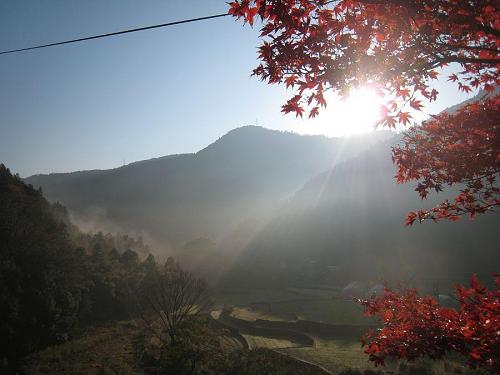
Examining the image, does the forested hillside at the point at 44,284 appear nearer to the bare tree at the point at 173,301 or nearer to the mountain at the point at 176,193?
the bare tree at the point at 173,301

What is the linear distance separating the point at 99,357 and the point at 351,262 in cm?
3927

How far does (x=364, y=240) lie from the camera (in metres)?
55.0

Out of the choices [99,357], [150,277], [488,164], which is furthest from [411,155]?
[150,277]

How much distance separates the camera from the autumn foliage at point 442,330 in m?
3.42

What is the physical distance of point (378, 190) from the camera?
2483 inches

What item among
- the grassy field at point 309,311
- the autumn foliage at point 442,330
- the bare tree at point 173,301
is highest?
the autumn foliage at point 442,330

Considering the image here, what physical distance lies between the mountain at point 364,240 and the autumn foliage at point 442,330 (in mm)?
43217

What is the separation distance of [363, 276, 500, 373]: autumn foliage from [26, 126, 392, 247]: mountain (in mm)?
113911

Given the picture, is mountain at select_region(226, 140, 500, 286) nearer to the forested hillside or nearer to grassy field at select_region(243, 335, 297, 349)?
the forested hillside

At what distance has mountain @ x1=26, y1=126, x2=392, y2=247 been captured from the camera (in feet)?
438

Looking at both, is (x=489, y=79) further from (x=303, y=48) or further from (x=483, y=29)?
(x=303, y=48)

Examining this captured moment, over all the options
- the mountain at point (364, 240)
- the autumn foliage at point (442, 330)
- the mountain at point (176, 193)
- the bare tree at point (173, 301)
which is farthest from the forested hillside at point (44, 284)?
the mountain at point (176, 193)

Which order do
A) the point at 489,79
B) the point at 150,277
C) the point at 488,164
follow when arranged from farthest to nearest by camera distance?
1. the point at 150,277
2. the point at 489,79
3. the point at 488,164

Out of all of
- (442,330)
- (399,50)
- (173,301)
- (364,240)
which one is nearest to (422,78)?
(399,50)
